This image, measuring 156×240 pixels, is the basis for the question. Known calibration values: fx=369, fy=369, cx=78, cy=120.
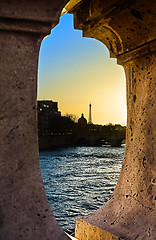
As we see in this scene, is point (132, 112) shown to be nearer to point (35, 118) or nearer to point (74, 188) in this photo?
point (35, 118)

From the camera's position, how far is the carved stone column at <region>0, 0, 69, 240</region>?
1.84m

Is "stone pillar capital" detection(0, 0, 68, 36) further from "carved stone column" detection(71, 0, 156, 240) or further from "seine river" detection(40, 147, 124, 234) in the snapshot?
"seine river" detection(40, 147, 124, 234)

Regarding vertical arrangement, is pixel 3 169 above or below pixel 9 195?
above

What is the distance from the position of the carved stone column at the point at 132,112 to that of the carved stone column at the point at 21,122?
0.82 meters

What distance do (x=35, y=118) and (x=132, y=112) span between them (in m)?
1.20

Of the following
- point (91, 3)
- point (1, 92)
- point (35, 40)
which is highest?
point (91, 3)

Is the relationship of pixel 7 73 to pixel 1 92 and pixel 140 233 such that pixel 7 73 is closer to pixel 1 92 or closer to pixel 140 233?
pixel 1 92

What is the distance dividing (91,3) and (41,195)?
1.60m

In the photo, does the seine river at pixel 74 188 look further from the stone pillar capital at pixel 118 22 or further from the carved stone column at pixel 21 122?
the carved stone column at pixel 21 122

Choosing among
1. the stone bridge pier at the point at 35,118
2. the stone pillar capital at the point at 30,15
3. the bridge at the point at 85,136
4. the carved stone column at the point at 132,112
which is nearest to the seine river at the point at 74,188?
the carved stone column at the point at 132,112

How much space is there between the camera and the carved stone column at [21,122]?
6.05 ft

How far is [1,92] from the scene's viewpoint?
1853 mm

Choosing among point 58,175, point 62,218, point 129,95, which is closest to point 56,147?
point 58,175

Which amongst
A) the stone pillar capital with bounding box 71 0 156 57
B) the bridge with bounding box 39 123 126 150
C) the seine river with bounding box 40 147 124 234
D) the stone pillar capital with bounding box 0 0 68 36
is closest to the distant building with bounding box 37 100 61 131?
the bridge with bounding box 39 123 126 150
